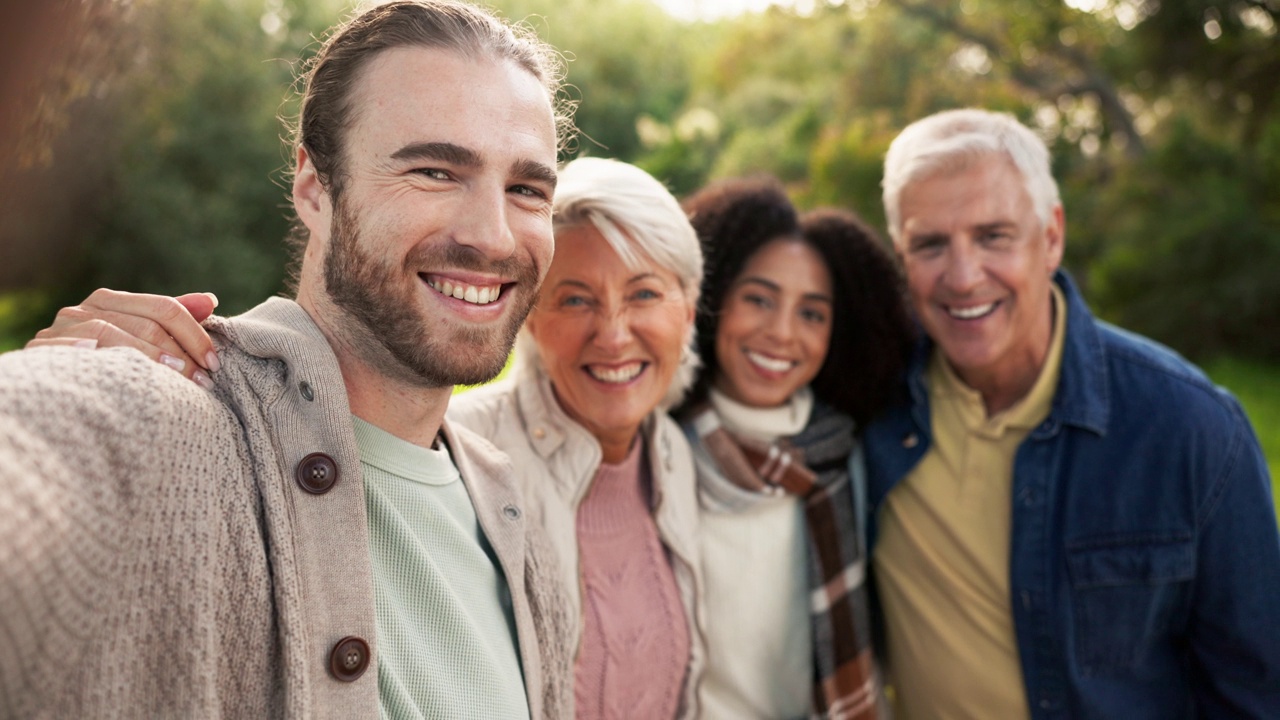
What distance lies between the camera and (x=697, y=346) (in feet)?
10.1

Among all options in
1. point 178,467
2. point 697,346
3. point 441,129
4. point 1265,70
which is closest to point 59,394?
point 178,467

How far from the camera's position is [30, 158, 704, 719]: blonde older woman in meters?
2.41

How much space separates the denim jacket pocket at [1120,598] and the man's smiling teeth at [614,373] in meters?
1.31

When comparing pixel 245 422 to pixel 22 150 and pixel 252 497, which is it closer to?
pixel 252 497

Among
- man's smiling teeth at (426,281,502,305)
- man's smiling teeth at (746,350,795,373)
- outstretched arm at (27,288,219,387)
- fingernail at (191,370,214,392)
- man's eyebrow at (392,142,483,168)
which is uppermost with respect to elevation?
man's eyebrow at (392,142,483,168)

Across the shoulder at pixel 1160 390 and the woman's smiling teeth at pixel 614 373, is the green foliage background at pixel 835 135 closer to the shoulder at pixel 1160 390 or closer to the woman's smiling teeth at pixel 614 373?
the woman's smiling teeth at pixel 614 373

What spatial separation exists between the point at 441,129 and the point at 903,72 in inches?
619

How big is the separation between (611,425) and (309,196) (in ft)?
3.51

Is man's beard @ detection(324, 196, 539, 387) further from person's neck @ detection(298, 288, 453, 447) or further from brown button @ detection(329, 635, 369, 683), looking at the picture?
brown button @ detection(329, 635, 369, 683)

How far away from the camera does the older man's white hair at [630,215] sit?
2459 mm

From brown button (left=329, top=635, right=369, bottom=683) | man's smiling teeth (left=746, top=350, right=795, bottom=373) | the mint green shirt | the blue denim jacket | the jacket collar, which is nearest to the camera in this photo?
brown button (left=329, top=635, right=369, bottom=683)

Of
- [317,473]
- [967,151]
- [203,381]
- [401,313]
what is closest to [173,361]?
[203,381]

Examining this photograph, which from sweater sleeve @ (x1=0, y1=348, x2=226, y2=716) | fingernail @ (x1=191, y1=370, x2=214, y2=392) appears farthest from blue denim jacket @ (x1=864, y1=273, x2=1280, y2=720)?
sweater sleeve @ (x1=0, y1=348, x2=226, y2=716)

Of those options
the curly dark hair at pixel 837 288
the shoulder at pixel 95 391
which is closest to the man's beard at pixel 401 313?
the shoulder at pixel 95 391
